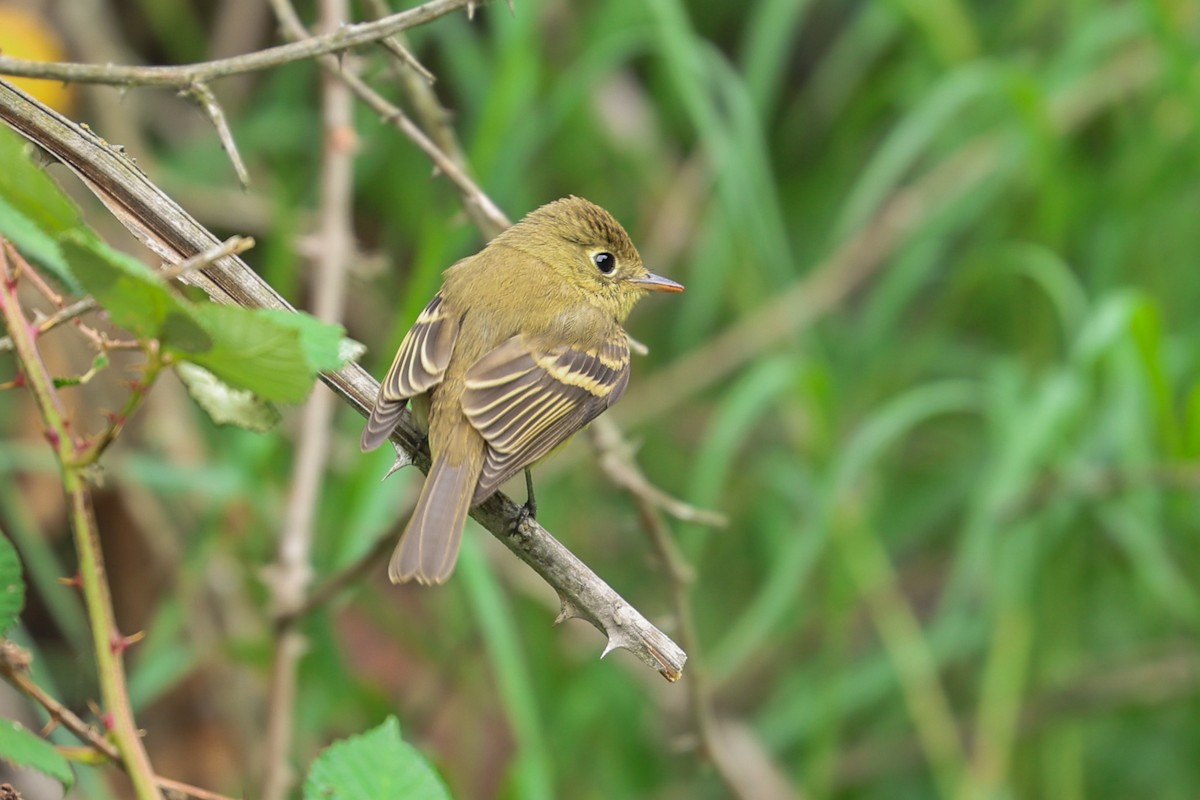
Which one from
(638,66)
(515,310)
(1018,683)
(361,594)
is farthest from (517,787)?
(638,66)

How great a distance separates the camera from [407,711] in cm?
423

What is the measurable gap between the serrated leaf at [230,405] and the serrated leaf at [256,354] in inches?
16.2

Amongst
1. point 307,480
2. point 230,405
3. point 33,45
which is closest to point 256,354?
point 230,405

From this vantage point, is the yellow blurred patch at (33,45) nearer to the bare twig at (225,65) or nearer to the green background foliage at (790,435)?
the green background foliage at (790,435)

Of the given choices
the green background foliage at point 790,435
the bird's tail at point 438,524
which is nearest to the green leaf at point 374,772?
the bird's tail at point 438,524

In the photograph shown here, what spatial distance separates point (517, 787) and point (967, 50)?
2.63 metres

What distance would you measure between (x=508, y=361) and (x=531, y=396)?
0.10 m

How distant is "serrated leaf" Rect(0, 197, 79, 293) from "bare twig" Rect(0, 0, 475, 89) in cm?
16

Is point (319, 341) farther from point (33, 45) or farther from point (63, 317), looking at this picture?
point (33, 45)

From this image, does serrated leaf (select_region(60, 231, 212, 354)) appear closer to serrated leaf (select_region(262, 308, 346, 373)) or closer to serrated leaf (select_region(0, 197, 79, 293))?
serrated leaf (select_region(262, 308, 346, 373))

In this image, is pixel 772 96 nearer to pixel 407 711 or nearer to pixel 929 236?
pixel 929 236

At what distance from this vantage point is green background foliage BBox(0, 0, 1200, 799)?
3602 millimetres

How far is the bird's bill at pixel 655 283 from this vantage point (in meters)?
3.22

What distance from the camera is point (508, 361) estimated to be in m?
2.59
